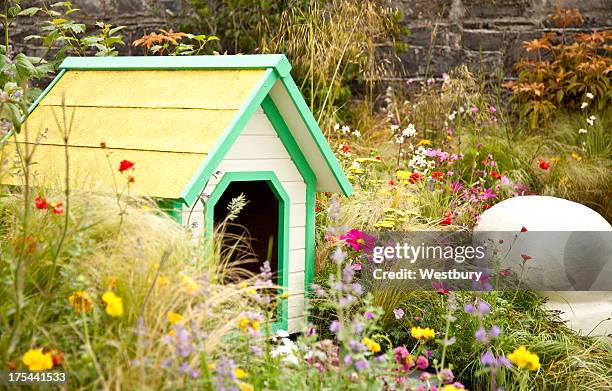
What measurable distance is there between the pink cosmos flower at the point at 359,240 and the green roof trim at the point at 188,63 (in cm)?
100

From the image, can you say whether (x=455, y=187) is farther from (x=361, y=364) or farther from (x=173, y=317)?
(x=173, y=317)

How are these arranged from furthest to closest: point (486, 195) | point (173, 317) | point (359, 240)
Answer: point (486, 195), point (359, 240), point (173, 317)

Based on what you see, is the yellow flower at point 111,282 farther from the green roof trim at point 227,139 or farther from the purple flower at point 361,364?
the purple flower at point 361,364

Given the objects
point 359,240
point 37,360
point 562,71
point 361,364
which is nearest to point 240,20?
point 562,71

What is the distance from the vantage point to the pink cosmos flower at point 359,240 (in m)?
4.12

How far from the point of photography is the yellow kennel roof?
10.7ft

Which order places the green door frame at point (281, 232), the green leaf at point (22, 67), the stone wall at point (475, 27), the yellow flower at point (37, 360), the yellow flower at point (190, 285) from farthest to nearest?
the stone wall at point (475, 27) < the green leaf at point (22, 67) < the green door frame at point (281, 232) < the yellow flower at point (190, 285) < the yellow flower at point (37, 360)

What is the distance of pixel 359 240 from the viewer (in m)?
4.16

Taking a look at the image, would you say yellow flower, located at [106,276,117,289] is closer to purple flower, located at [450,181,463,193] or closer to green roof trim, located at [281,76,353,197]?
green roof trim, located at [281,76,353,197]

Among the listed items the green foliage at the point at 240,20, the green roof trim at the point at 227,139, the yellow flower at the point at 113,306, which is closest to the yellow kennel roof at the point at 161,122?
the green roof trim at the point at 227,139

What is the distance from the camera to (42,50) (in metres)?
9.68

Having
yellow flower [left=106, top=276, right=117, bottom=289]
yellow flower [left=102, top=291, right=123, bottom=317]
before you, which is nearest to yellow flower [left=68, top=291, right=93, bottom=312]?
yellow flower [left=106, top=276, right=117, bottom=289]

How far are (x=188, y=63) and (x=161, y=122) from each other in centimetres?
38

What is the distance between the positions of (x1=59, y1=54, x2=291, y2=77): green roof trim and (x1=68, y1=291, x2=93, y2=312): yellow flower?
1338mm
